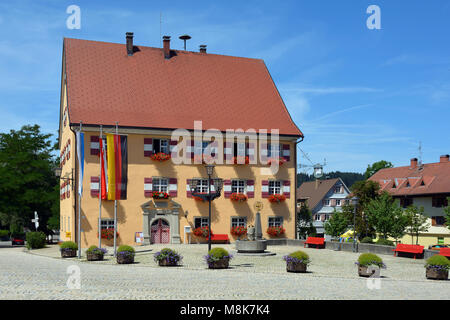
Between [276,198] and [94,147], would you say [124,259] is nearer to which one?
[94,147]

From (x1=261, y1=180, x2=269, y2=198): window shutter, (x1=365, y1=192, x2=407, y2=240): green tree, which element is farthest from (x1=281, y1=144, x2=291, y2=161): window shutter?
(x1=365, y1=192, x2=407, y2=240): green tree

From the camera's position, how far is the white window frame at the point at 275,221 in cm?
3824

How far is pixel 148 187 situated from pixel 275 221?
363 inches

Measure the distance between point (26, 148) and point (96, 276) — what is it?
32.3 metres

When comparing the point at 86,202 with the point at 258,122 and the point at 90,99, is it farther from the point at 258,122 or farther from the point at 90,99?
the point at 258,122

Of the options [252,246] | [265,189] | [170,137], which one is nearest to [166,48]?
[170,137]

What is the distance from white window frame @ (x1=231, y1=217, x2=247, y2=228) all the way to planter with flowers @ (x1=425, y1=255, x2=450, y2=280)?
19514 mm

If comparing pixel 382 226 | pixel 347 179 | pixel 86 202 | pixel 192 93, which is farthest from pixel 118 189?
pixel 347 179

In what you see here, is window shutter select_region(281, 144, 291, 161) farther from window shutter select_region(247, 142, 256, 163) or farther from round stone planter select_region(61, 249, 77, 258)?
round stone planter select_region(61, 249, 77, 258)

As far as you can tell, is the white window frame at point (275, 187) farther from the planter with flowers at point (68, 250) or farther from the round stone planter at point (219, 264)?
the round stone planter at point (219, 264)

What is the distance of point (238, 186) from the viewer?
37.6 m

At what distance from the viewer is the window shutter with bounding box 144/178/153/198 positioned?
1388 inches

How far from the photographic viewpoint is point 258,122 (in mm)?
38219

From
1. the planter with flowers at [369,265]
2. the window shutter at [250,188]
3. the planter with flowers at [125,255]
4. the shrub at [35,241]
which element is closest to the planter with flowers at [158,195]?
the window shutter at [250,188]
